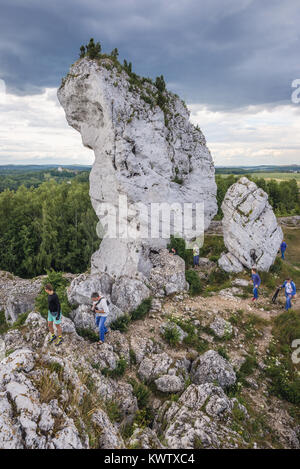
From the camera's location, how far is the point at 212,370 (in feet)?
29.2

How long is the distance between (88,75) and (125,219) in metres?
8.88

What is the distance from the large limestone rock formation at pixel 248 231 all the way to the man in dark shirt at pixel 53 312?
453 inches

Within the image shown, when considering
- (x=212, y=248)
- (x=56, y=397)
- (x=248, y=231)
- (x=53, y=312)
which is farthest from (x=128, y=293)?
(x=212, y=248)

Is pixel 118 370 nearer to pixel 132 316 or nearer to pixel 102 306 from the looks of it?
pixel 102 306

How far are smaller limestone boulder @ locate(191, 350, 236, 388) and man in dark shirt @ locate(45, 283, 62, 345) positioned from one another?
4999 millimetres

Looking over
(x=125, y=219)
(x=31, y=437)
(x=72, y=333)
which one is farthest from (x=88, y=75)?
(x=31, y=437)

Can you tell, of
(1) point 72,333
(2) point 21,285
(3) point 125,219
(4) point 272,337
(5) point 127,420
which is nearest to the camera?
(5) point 127,420

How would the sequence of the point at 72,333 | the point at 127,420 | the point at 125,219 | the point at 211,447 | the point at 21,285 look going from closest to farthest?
the point at 211,447 → the point at 127,420 → the point at 72,333 → the point at 125,219 → the point at 21,285

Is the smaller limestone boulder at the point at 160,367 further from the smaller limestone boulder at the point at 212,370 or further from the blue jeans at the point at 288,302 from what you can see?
the blue jeans at the point at 288,302

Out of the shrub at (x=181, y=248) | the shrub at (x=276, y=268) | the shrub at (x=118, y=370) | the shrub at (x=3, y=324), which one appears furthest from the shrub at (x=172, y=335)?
the shrub at (x=3, y=324)

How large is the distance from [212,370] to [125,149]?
12303 millimetres

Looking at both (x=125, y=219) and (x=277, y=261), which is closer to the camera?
(x=125, y=219)
